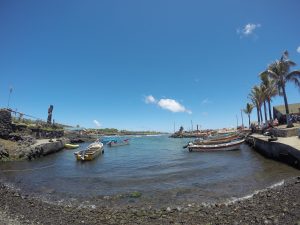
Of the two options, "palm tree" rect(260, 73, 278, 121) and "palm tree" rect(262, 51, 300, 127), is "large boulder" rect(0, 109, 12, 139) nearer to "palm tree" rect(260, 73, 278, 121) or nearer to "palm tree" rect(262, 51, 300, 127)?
"palm tree" rect(262, 51, 300, 127)

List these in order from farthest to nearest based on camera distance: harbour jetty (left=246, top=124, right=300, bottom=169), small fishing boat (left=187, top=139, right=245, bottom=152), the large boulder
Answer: small fishing boat (left=187, top=139, right=245, bottom=152), the large boulder, harbour jetty (left=246, top=124, right=300, bottom=169)

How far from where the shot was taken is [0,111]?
98.6ft

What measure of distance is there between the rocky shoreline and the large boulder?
24.6 m

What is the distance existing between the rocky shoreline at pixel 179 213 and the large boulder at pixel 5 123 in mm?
24604

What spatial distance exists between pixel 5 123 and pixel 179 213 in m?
30.4

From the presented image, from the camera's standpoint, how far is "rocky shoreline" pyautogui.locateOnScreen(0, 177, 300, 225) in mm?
7148

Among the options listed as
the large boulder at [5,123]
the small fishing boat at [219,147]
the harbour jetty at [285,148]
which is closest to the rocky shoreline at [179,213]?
the harbour jetty at [285,148]

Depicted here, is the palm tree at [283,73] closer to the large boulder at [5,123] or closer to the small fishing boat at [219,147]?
the small fishing boat at [219,147]

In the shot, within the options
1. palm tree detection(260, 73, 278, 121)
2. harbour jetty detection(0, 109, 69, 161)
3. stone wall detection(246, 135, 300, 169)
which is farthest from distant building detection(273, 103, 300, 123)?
harbour jetty detection(0, 109, 69, 161)

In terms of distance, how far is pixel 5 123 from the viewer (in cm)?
3030

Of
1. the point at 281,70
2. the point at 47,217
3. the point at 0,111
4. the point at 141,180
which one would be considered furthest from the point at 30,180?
the point at 281,70

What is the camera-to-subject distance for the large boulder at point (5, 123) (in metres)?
30.0

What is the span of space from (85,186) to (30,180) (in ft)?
16.8

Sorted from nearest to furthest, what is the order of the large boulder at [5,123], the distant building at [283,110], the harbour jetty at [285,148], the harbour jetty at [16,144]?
the harbour jetty at [285,148] → the harbour jetty at [16,144] → the large boulder at [5,123] → the distant building at [283,110]
